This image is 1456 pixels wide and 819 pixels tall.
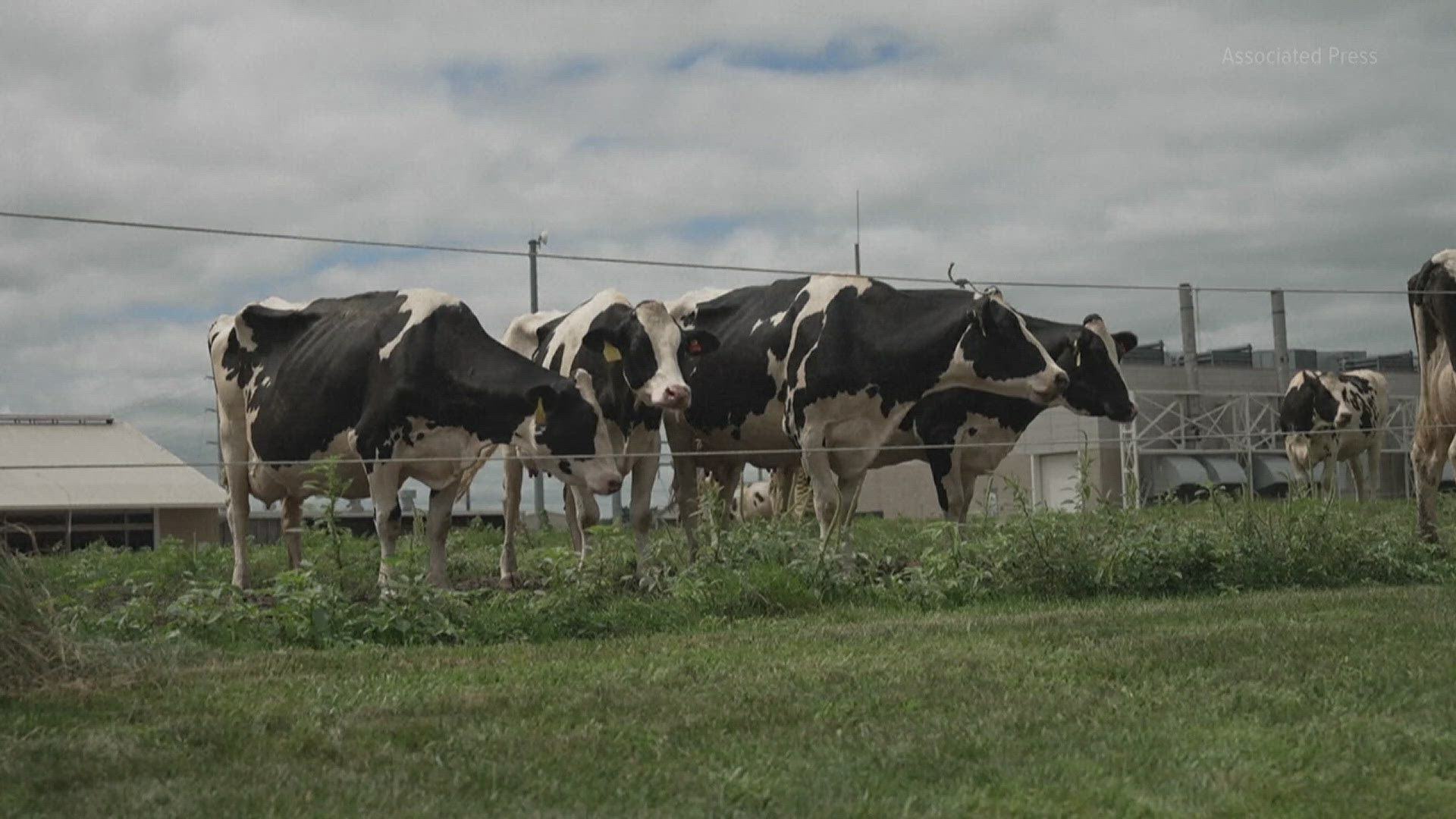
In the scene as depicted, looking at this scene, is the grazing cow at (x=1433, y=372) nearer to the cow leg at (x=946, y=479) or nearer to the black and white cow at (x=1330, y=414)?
the cow leg at (x=946, y=479)

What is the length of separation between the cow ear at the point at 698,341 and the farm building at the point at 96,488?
37.7 feet

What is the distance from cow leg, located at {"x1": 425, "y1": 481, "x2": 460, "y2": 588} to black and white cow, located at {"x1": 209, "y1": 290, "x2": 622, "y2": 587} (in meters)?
0.01

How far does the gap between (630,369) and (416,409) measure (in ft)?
6.09

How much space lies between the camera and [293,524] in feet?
50.0

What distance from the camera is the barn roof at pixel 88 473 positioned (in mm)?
25500

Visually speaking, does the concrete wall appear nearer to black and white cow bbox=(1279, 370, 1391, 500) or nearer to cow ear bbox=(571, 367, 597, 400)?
black and white cow bbox=(1279, 370, 1391, 500)

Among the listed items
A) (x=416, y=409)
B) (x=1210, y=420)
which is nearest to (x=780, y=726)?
(x=416, y=409)

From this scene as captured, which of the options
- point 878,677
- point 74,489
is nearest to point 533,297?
point 74,489

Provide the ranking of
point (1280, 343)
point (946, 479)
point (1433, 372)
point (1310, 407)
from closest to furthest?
point (1433, 372) < point (946, 479) < point (1310, 407) < point (1280, 343)

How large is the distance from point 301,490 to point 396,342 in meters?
2.33

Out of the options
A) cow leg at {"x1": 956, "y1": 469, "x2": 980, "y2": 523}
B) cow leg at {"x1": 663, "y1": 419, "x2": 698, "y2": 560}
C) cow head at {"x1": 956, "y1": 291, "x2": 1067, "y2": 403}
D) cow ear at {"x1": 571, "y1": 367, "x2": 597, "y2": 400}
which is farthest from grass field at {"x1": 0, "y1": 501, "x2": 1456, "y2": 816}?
cow leg at {"x1": 956, "y1": 469, "x2": 980, "y2": 523}

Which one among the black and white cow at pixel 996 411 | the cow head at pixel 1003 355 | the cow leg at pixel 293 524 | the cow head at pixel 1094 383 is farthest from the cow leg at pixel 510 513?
the cow head at pixel 1094 383

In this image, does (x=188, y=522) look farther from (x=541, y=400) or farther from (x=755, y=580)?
(x=755, y=580)

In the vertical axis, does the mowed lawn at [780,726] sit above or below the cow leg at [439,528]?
below
